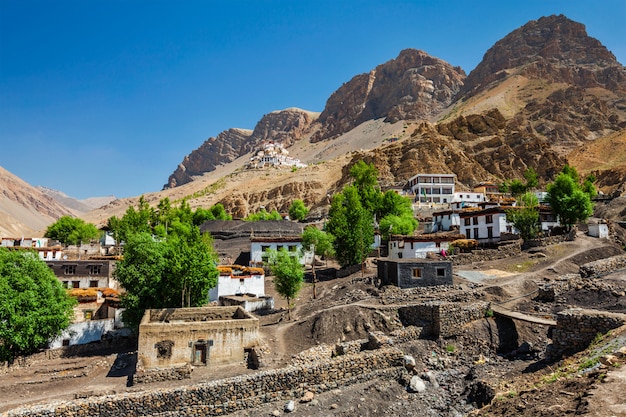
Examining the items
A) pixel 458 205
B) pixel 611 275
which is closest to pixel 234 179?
pixel 458 205

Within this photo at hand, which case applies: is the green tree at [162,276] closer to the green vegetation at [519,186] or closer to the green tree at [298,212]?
the green tree at [298,212]

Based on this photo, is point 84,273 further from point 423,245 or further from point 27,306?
point 423,245

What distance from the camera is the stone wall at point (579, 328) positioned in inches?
613

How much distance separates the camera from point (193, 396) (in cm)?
1723

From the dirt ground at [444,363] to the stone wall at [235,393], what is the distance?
51cm

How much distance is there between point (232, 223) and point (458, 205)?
135 ft

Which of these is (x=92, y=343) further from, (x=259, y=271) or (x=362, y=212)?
(x=362, y=212)

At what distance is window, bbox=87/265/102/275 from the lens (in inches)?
1815

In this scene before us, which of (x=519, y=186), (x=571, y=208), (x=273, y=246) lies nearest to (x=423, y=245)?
(x=571, y=208)

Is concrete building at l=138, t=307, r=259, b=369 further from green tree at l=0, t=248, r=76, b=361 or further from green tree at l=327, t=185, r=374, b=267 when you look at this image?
green tree at l=327, t=185, r=374, b=267

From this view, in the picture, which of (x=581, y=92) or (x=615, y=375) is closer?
(x=615, y=375)

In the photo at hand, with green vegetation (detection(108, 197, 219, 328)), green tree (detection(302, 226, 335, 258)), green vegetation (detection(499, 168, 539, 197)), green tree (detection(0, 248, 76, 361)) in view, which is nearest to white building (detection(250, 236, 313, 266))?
green tree (detection(302, 226, 335, 258))

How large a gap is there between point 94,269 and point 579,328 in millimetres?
46235

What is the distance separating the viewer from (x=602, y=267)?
103ft
